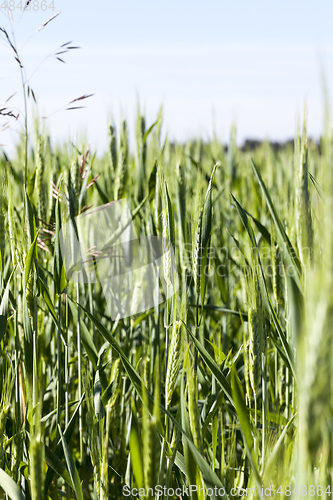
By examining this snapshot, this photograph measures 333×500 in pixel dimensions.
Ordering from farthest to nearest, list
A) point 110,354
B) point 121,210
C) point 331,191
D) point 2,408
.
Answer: point 121,210
point 110,354
point 2,408
point 331,191

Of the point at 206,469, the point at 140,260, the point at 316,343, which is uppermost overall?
the point at 316,343

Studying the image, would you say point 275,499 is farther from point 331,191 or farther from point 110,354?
point 110,354

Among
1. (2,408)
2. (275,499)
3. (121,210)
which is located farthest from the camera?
(121,210)

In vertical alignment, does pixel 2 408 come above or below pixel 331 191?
below

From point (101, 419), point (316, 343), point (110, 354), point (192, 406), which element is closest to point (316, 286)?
point (316, 343)

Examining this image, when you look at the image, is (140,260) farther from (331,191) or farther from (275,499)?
(331,191)

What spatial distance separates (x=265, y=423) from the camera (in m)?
0.47

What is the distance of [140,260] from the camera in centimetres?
102

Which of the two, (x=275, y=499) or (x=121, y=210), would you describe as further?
(x=121, y=210)

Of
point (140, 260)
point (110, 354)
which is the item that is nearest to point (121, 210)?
point (140, 260)

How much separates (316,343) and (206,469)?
27 centimetres

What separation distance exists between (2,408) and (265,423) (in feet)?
1.16

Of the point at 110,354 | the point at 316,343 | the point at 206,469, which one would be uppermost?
the point at 316,343

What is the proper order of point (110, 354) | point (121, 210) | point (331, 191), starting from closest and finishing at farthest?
1. point (331, 191)
2. point (110, 354)
3. point (121, 210)
